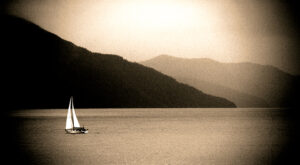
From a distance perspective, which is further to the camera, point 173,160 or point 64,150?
point 64,150

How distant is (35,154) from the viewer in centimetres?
3938

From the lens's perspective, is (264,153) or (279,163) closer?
(279,163)

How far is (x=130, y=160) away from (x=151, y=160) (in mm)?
1818

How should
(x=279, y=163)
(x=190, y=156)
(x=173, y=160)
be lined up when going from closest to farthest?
(x=279, y=163)
(x=173, y=160)
(x=190, y=156)

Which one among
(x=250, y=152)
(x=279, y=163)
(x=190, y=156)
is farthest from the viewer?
(x=250, y=152)

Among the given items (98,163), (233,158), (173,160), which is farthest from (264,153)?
(98,163)

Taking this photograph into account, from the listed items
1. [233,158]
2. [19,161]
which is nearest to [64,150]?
[19,161]

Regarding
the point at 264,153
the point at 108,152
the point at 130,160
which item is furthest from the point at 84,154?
the point at 264,153

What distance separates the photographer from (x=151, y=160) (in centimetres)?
3597

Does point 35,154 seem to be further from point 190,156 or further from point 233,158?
point 233,158

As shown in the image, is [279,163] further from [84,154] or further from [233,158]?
[84,154]

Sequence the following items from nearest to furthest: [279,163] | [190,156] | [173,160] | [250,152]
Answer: [279,163]
[173,160]
[190,156]
[250,152]

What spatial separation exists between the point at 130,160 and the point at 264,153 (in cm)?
1348

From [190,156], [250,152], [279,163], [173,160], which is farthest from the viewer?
[250,152]
